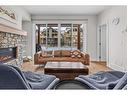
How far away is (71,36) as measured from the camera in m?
4.12

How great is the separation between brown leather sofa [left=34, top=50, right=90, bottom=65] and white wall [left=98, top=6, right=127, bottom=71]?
2.00 feet

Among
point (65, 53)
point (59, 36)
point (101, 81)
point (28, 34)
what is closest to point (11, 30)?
point (28, 34)

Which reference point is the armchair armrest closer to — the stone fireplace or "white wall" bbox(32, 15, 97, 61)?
"white wall" bbox(32, 15, 97, 61)

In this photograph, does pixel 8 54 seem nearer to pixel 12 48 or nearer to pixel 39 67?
pixel 12 48

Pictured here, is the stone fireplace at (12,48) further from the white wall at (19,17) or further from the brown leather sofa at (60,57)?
the brown leather sofa at (60,57)

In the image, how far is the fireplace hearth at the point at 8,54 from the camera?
3455 millimetres

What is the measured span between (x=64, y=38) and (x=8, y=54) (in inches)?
49.0

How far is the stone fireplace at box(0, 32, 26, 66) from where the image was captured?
3441 millimetres

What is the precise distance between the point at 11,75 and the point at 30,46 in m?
2.37

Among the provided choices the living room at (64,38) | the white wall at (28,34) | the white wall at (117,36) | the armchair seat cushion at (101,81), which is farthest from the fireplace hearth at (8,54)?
the white wall at (117,36)
